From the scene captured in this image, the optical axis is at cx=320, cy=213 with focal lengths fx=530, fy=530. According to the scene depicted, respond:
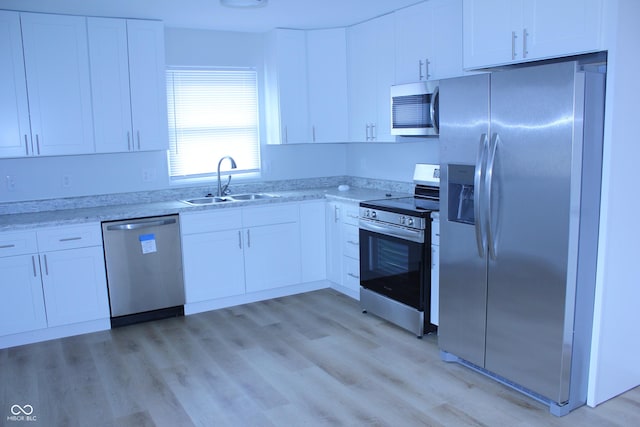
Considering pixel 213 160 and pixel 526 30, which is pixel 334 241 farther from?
pixel 526 30

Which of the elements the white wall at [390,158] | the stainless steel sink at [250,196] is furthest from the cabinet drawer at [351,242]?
the stainless steel sink at [250,196]

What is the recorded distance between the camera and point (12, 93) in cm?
394

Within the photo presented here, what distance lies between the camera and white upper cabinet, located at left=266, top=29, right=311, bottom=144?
4.90m

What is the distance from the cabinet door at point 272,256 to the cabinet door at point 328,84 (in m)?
0.98

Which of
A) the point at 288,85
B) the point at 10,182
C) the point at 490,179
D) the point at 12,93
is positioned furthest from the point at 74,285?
the point at 490,179

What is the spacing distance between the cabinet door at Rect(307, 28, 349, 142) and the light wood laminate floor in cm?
180

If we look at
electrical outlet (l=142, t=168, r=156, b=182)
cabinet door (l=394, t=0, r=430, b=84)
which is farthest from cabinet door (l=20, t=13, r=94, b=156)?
cabinet door (l=394, t=0, r=430, b=84)

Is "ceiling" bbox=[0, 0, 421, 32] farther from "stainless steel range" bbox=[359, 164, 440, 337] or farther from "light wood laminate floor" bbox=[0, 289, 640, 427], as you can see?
"light wood laminate floor" bbox=[0, 289, 640, 427]

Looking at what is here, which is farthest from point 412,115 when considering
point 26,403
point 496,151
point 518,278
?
point 26,403

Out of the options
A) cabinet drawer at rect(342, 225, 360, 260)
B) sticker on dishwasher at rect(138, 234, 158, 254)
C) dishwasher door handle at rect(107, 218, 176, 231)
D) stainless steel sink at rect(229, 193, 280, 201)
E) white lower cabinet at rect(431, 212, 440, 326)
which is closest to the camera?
white lower cabinet at rect(431, 212, 440, 326)

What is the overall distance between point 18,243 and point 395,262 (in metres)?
2.73

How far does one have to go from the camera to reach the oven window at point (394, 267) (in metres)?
3.75

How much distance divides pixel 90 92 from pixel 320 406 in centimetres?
300
